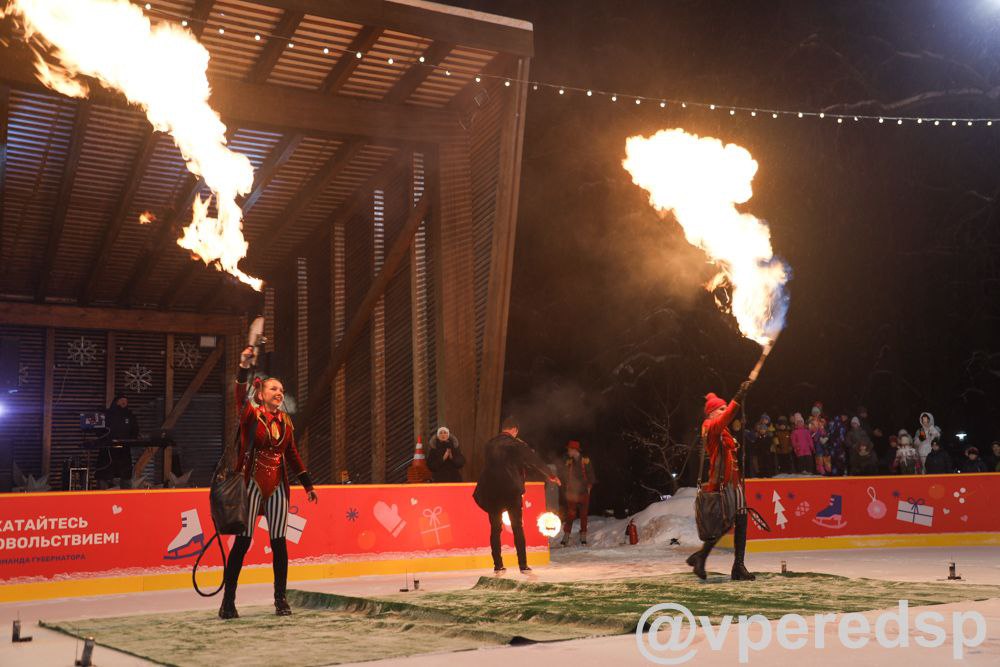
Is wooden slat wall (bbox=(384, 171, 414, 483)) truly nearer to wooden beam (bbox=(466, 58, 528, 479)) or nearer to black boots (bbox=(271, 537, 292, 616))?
wooden beam (bbox=(466, 58, 528, 479))

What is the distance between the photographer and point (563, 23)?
110 feet

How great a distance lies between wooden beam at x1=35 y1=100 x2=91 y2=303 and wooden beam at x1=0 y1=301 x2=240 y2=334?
1.55 feet

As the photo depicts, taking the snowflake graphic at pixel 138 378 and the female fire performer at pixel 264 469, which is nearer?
the female fire performer at pixel 264 469

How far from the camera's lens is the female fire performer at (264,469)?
8.55 m

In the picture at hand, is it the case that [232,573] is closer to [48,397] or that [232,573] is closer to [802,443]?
[802,443]

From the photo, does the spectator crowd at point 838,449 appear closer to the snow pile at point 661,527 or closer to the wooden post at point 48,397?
the snow pile at point 661,527

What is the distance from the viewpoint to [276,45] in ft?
52.0

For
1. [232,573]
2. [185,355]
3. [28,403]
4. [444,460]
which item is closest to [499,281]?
[444,460]

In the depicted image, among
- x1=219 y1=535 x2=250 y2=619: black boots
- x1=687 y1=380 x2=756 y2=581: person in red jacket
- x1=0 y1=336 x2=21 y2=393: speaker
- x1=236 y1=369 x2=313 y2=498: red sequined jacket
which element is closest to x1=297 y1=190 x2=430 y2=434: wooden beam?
x1=0 y1=336 x2=21 y2=393: speaker

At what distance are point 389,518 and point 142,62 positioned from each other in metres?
7.00

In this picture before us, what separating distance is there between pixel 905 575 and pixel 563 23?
25.6 m

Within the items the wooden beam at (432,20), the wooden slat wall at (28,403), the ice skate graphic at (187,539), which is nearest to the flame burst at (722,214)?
the wooden beam at (432,20)

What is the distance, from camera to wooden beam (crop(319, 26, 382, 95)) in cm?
1595

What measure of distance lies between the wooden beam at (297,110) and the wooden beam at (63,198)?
1.30 metres
